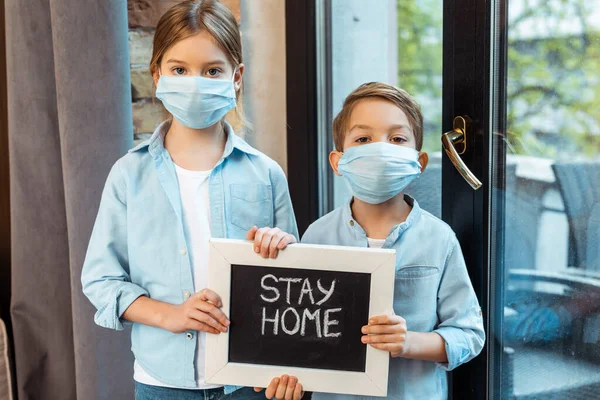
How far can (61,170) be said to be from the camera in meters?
1.96

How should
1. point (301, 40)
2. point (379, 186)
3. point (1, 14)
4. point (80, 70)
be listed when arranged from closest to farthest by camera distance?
point (379, 186)
point (80, 70)
point (301, 40)
point (1, 14)

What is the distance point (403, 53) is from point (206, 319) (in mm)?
721

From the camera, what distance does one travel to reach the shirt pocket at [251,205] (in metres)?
1.31

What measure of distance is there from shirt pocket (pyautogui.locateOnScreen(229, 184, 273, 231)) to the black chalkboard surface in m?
0.21

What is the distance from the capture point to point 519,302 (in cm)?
129

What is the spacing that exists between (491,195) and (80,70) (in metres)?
0.97

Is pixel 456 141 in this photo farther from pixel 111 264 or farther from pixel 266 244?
pixel 111 264

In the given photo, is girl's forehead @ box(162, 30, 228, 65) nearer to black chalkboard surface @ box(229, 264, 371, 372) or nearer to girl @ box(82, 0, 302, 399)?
girl @ box(82, 0, 302, 399)

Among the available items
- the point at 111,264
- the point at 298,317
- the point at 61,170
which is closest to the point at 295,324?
the point at 298,317

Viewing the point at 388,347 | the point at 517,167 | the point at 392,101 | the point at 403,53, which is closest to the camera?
the point at 388,347

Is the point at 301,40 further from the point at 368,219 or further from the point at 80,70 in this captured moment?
the point at 368,219

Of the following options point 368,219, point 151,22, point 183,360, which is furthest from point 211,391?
point 151,22

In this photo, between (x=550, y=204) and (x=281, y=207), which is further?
(x=281, y=207)

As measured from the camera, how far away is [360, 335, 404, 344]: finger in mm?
1062
